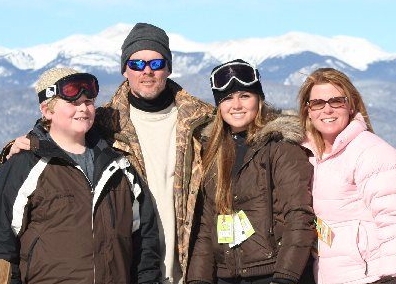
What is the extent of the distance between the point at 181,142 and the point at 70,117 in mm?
1068

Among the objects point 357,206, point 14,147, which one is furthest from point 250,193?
point 14,147

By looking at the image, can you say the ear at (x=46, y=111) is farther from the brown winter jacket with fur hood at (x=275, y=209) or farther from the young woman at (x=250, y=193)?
the brown winter jacket with fur hood at (x=275, y=209)

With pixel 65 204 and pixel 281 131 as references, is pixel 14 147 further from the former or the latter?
pixel 281 131

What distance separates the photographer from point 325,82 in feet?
20.5

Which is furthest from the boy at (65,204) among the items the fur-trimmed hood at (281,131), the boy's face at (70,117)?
the fur-trimmed hood at (281,131)

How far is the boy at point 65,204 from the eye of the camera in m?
5.94

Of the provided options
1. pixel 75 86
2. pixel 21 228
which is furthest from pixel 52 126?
pixel 21 228

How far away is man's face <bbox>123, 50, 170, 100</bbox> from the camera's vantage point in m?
6.92

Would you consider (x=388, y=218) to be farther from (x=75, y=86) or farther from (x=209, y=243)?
(x=75, y=86)

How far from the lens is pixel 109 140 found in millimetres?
6770

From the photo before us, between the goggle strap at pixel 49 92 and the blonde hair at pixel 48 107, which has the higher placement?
the goggle strap at pixel 49 92

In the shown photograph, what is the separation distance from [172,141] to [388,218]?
202 cm

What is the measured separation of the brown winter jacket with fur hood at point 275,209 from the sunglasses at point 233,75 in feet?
1.16

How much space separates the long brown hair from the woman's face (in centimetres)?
45
